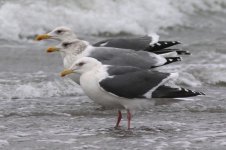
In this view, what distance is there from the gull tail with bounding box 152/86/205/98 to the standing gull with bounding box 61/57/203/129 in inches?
1.4

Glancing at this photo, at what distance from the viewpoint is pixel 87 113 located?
7.13 meters

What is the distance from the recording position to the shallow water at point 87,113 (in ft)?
19.2

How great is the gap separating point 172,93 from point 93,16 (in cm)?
688

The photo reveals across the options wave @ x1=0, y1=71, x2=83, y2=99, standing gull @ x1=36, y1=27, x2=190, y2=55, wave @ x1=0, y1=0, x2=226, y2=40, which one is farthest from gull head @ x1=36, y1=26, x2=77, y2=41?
wave @ x1=0, y1=0, x2=226, y2=40

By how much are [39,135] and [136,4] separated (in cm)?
832

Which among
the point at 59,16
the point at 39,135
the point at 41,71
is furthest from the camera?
the point at 59,16

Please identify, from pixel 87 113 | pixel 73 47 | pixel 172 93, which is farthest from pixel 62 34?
pixel 172 93

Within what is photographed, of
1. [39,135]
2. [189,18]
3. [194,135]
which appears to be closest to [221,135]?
[194,135]

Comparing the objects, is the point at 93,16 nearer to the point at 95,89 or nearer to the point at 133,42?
the point at 133,42

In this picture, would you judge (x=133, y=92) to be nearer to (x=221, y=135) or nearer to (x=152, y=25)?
(x=221, y=135)

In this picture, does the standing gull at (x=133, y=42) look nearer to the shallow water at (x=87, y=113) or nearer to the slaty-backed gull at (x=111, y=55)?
the slaty-backed gull at (x=111, y=55)

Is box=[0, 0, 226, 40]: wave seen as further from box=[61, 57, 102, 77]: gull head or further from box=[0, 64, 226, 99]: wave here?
box=[61, 57, 102, 77]: gull head

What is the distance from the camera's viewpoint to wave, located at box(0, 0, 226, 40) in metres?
12.1

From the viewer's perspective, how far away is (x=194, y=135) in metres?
6.06
